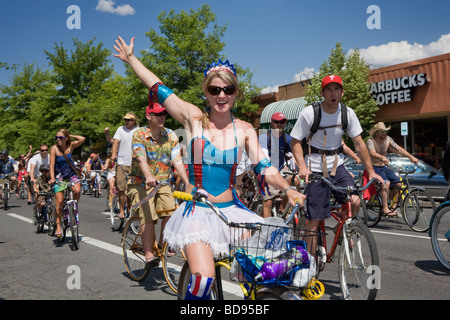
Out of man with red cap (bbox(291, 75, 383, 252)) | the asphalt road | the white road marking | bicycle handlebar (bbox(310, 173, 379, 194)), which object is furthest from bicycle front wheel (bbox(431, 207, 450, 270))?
the white road marking

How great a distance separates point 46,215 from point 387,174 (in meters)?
7.02

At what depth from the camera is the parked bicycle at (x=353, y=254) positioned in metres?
3.79

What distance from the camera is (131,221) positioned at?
511cm

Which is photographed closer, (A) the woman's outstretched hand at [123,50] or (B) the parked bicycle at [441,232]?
(A) the woman's outstretched hand at [123,50]

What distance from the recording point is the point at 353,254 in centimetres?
404

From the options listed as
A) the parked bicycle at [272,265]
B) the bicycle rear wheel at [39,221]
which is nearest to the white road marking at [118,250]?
the bicycle rear wheel at [39,221]

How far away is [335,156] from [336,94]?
2.15 feet

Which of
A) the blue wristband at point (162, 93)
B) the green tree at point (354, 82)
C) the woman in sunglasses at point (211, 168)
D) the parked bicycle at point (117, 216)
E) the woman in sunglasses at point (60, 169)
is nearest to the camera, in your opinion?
the woman in sunglasses at point (211, 168)

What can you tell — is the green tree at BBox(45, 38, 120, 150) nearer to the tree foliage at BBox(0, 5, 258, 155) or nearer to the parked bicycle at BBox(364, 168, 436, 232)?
the tree foliage at BBox(0, 5, 258, 155)

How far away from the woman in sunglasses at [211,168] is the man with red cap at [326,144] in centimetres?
177

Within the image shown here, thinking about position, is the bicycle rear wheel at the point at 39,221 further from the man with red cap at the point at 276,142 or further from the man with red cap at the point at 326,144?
the man with red cap at the point at 326,144

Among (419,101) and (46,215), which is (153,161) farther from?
(419,101)

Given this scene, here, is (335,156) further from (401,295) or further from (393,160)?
(393,160)

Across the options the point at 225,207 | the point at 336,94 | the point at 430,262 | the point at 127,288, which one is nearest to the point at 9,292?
the point at 127,288
